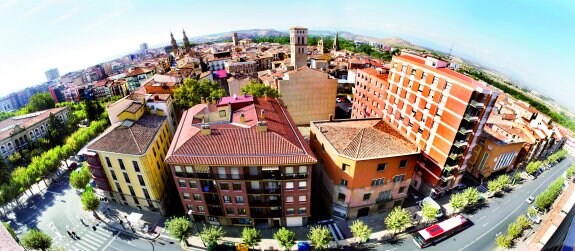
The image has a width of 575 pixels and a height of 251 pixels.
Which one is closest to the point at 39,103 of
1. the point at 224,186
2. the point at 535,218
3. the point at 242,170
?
the point at 224,186

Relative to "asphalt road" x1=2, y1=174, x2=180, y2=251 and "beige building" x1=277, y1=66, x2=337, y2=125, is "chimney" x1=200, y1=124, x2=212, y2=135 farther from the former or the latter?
"beige building" x1=277, y1=66, x2=337, y2=125

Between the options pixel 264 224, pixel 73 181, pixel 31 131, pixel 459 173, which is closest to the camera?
pixel 264 224

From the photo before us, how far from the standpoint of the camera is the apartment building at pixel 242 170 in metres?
38.7

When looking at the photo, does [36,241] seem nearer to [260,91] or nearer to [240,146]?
[240,146]

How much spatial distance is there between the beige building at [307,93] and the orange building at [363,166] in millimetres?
32195

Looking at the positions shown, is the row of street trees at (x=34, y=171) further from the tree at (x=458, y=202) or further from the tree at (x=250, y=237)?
the tree at (x=458, y=202)

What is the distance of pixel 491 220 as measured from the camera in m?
49.8

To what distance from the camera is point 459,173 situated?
5153 cm

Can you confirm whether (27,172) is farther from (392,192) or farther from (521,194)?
(521,194)

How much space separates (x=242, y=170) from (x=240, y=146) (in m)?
3.81

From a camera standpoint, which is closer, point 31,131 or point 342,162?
point 342,162

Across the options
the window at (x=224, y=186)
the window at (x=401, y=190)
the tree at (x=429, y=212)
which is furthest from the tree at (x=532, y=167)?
the window at (x=224, y=186)

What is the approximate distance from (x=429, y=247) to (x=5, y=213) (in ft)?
288

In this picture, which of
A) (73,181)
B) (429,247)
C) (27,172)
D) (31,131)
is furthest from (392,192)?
(31,131)
